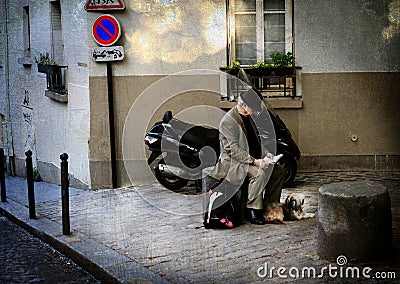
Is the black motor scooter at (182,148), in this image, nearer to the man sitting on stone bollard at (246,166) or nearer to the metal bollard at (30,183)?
the man sitting on stone bollard at (246,166)

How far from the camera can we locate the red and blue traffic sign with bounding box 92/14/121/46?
38.9 ft

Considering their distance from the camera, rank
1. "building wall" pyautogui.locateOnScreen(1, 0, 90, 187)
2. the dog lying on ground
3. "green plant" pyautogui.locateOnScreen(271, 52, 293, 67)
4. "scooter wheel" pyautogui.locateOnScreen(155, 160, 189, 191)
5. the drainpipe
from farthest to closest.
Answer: the drainpipe, "building wall" pyautogui.locateOnScreen(1, 0, 90, 187), "green plant" pyautogui.locateOnScreen(271, 52, 293, 67), "scooter wheel" pyautogui.locateOnScreen(155, 160, 189, 191), the dog lying on ground

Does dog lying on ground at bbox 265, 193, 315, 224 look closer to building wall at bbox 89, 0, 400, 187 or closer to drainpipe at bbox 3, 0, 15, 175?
building wall at bbox 89, 0, 400, 187

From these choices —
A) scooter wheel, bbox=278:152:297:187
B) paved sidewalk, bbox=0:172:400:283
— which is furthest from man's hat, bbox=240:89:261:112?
scooter wheel, bbox=278:152:297:187

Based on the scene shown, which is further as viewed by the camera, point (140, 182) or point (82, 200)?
point (140, 182)

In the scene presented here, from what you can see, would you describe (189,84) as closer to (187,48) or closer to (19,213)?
(187,48)

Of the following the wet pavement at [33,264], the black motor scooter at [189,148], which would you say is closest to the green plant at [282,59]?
the black motor scooter at [189,148]

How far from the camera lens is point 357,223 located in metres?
6.95

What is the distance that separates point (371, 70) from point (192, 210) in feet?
14.1

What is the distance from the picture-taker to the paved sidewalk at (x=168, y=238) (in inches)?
281

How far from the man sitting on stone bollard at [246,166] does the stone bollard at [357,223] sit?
5.76 ft

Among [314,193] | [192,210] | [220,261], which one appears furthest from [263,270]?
[314,193]

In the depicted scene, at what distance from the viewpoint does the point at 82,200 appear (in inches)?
446

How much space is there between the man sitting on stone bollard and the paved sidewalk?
1.17 ft
